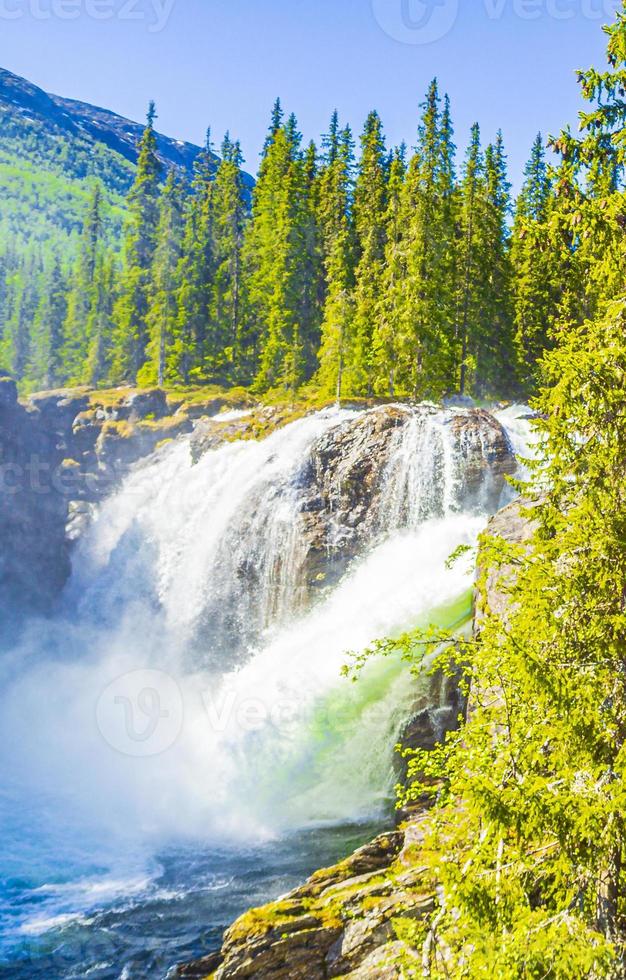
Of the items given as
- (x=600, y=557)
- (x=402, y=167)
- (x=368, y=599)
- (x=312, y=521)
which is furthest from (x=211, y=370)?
(x=600, y=557)

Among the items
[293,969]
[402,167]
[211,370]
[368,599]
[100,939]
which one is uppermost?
[402,167]

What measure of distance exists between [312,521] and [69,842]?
13.2 m

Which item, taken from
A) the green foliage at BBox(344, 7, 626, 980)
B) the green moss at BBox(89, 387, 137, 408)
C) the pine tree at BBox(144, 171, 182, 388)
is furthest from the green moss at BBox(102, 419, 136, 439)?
the green foliage at BBox(344, 7, 626, 980)

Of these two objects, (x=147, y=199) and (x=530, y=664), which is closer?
(x=530, y=664)

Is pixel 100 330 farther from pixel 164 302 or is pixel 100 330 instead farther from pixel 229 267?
pixel 229 267

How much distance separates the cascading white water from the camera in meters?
19.7

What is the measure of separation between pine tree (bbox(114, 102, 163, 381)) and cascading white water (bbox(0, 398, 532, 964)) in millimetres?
28535

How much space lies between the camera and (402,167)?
188 ft

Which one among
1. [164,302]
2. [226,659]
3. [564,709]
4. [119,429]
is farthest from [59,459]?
[564,709]

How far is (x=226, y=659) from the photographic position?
2859cm

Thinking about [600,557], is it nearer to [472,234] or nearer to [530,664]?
[530,664]

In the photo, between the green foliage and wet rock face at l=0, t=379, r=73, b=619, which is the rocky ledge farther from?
wet rock face at l=0, t=379, r=73, b=619

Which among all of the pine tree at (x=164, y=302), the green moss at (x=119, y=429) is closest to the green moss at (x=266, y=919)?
the green moss at (x=119, y=429)

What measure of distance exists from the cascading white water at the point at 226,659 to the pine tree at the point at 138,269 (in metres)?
28.5
